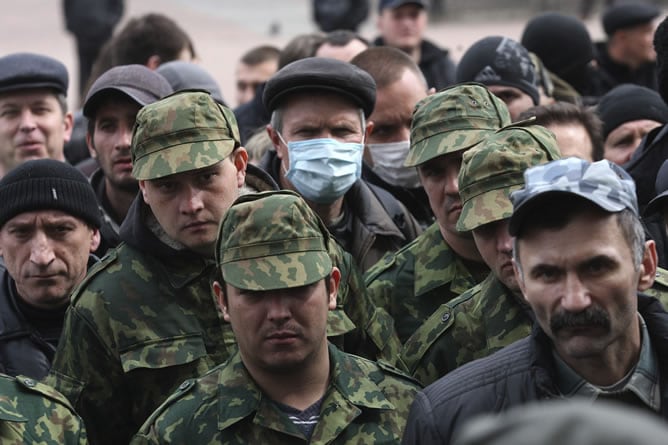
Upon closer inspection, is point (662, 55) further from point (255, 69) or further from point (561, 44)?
point (255, 69)

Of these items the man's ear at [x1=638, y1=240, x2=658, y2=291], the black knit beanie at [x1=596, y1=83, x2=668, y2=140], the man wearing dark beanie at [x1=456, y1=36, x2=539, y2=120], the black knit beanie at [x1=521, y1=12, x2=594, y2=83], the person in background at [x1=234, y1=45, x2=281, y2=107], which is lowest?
the person in background at [x1=234, y1=45, x2=281, y2=107]

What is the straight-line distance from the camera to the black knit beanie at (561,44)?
8.39 metres

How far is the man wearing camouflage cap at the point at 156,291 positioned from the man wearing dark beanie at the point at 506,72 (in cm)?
216

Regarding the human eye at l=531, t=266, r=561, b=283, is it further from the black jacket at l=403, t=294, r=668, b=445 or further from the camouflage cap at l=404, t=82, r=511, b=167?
the camouflage cap at l=404, t=82, r=511, b=167

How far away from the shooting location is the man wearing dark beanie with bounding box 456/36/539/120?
658cm

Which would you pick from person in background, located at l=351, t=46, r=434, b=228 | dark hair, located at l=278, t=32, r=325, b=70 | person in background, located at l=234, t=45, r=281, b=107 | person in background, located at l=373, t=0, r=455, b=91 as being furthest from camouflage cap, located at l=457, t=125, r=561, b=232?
person in background, located at l=234, t=45, r=281, b=107

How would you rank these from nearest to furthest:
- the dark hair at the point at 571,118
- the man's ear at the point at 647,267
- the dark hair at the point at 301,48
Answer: the man's ear at the point at 647,267
the dark hair at the point at 571,118
the dark hair at the point at 301,48

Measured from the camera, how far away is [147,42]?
818 cm

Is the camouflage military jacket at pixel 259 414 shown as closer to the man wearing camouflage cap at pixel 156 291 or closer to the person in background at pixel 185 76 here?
the man wearing camouflage cap at pixel 156 291

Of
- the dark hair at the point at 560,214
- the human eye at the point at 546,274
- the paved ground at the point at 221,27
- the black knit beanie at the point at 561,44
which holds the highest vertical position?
the dark hair at the point at 560,214

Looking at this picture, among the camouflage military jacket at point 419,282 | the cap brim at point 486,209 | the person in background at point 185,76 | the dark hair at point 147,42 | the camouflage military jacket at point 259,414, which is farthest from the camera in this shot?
the dark hair at point 147,42

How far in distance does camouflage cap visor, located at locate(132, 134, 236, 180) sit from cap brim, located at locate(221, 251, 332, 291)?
70 centimetres

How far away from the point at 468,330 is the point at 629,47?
19.2 feet

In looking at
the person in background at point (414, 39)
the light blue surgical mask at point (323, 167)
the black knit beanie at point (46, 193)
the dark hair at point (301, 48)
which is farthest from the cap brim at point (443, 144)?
the person in background at point (414, 39)
